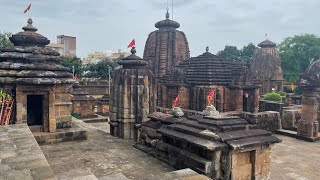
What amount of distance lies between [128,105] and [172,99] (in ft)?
37.0

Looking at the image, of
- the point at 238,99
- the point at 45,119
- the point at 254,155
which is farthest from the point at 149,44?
the point at 254,155

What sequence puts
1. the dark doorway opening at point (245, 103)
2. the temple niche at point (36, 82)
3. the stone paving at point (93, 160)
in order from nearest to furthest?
the stone paving at point (93, 160)
the temple niche at point (36, 82)
the dark doorway opening at point (245, 103)

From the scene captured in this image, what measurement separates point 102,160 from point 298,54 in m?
47.8

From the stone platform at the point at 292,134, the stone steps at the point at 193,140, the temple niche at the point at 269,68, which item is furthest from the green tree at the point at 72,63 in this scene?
the stone steps at the point at 193,140

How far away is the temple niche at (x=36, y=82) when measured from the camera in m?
8.77

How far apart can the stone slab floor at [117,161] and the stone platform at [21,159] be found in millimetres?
444

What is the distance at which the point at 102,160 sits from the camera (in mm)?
6832

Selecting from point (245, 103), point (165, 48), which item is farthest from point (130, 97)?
point (165, 48)

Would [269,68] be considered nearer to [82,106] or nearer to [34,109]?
[82,106]

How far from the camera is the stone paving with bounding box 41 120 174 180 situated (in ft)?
18.9

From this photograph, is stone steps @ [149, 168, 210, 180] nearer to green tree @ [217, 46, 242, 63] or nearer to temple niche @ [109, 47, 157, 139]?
temple niche @ [109, 47, 157, 139]

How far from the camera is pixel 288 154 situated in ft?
37.9

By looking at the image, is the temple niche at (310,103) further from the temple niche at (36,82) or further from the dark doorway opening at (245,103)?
the temple niche at (36,82)

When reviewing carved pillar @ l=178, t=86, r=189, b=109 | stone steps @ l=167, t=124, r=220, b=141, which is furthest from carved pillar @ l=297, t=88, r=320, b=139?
stone steps @ l=167, t=124, r=220, b=141
